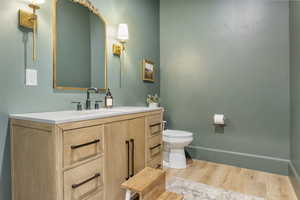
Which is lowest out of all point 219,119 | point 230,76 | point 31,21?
point 219,119

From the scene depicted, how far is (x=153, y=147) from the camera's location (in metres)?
1.97

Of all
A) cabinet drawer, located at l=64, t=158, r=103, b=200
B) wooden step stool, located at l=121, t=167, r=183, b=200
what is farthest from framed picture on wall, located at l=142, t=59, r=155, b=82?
cabinet drawer, located at l=64, t=158, r=103, b=200

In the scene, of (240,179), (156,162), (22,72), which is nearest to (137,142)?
(156,162)

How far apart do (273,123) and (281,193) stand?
86cm


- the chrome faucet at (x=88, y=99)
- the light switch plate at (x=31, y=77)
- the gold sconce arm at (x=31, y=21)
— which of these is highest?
the gold sconce arm at (x=31, y=21)

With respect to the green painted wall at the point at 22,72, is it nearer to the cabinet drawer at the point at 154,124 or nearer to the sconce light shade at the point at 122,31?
the sconce light shade at the point at 122,31

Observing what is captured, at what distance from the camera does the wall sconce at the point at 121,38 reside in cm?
214

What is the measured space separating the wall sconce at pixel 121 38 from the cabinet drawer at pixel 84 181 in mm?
1350

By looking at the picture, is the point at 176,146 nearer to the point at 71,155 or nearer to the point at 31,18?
the point at 71,155

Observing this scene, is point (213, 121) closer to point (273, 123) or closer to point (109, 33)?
point (273, 123)

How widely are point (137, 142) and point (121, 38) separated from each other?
122 centimetres

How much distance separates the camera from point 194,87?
2.94 meters

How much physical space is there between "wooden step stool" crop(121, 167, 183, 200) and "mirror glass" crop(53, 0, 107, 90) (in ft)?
3.23

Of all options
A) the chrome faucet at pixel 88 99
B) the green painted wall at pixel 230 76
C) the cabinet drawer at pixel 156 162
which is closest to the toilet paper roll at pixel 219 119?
the green painted wall at pixel 230 76
